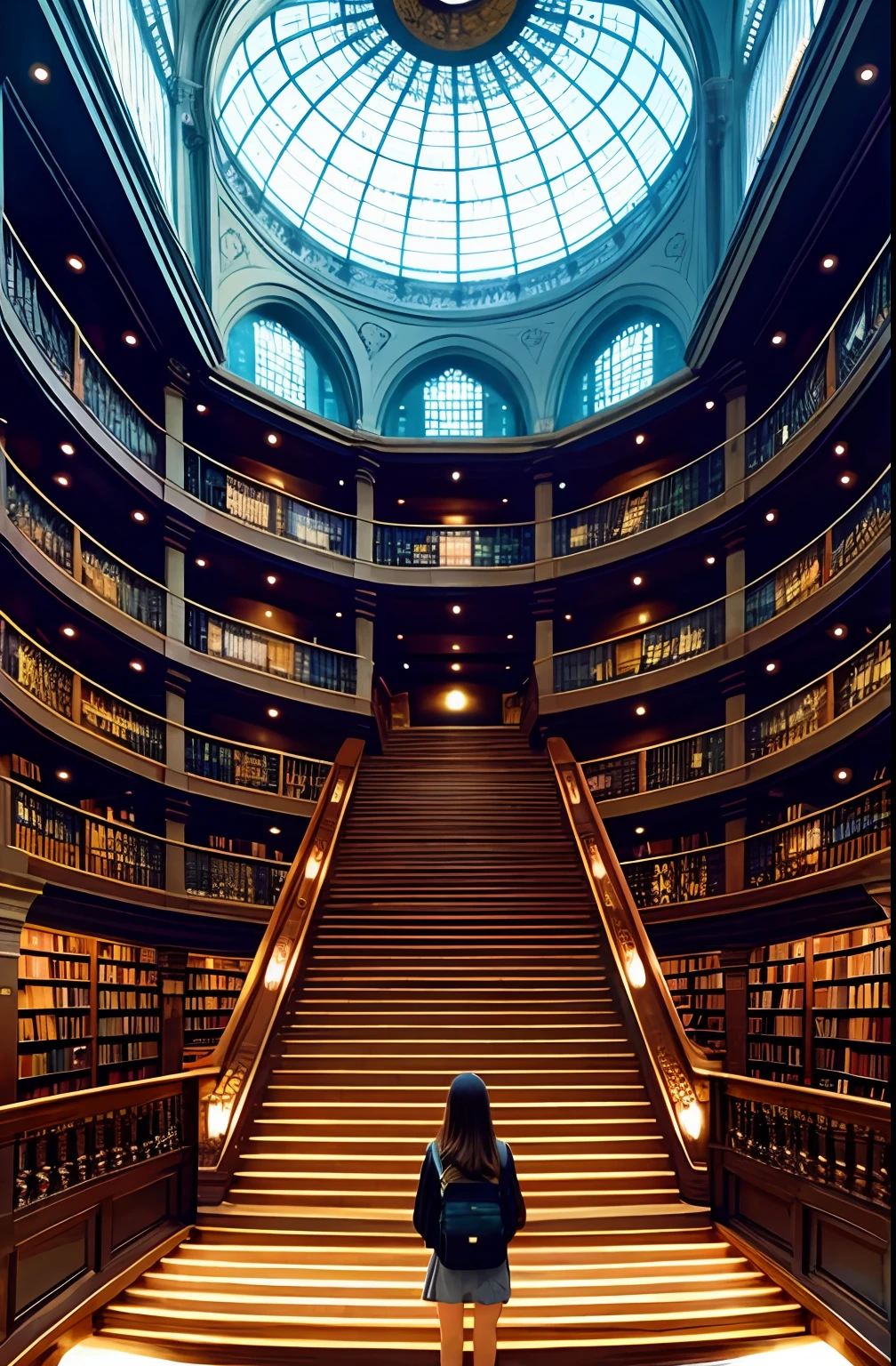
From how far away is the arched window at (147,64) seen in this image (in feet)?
45.6

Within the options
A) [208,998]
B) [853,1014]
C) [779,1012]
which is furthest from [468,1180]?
[208,998]

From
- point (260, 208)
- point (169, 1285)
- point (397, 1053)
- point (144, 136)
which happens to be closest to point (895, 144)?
point (169, 1285)

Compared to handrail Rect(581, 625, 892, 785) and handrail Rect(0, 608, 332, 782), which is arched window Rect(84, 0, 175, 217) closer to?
handrail Rect(0, 608, 332, 782)

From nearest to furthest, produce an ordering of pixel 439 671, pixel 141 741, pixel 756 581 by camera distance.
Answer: pixel 141 741
pixel 756 581
pixel 439 671

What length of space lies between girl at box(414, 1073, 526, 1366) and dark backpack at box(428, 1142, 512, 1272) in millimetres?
31

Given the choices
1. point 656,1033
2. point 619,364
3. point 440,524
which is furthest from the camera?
point 440,524

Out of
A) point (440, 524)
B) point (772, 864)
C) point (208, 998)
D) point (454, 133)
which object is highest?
point (454, 133)

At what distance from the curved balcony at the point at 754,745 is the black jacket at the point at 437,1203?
7.50 m

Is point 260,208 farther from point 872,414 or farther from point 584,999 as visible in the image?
point 584,999

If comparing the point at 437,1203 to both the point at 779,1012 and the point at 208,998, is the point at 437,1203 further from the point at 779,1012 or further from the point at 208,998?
the point at 208,998

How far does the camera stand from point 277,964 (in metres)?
9.79

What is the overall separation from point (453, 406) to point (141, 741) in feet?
34.7

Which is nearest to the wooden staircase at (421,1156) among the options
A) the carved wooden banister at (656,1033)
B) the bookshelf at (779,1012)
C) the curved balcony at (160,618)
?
the carved wooden banister at (656,1033)

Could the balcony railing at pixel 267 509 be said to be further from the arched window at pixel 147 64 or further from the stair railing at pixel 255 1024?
the stair railing at pixel 255 1024
